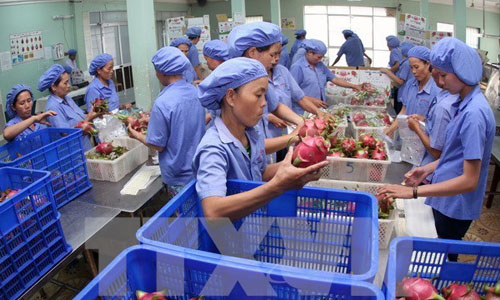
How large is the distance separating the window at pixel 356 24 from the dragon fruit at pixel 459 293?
13714mm

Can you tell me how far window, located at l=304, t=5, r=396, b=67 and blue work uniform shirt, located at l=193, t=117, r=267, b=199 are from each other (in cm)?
1334

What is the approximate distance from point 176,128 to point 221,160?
3.82ft

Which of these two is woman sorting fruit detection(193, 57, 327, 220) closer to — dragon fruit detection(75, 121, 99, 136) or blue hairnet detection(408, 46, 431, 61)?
dragon fruit detection(75, 121, 99, 136)

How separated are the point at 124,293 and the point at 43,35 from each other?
8637mm

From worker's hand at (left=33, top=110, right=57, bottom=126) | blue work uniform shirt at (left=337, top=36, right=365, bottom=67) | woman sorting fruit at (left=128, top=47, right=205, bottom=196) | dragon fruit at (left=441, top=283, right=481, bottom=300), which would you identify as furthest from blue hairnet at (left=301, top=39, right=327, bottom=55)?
blue work uniform shirt at (left=337, top=36, right=365, bottom=67)

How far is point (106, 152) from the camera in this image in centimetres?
323

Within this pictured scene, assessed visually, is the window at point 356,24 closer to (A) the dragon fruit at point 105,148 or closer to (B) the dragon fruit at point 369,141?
(B) the dragon fruit at point 369,141

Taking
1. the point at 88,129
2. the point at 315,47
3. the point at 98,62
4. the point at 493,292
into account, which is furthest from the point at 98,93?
the point at 493,292

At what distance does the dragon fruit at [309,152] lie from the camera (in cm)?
142

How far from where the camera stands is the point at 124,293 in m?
1.18

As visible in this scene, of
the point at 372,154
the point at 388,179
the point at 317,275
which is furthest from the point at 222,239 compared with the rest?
the point at 388,179

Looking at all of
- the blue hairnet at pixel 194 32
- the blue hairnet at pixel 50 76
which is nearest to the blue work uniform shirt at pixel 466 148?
the blue hairnet at pixel 50 76

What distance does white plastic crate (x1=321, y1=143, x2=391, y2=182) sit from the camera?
8.91ft

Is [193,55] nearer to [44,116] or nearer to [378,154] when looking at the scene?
[44,116]
